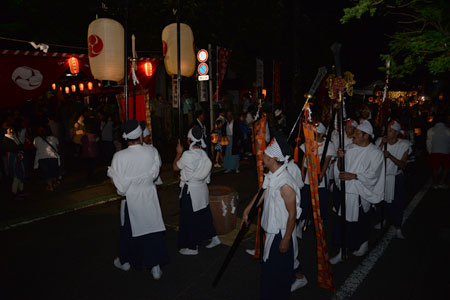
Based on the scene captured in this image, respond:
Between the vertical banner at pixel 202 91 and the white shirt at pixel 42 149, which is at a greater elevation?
the vertical banner at pixel 202 91

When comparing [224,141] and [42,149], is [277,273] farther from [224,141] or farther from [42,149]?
[224,141]

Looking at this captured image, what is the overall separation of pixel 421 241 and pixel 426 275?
1311 mm

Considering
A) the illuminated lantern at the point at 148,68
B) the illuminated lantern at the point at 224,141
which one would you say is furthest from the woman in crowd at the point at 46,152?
the illuminated lantern at the point at 224,141

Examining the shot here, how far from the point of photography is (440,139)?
375 inches

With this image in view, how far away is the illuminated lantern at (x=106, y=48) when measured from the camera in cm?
697

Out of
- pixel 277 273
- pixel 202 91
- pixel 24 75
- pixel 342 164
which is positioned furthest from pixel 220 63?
pixel 277 273

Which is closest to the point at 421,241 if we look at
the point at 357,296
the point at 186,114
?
the point at 357,296

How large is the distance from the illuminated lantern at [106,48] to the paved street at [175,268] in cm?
299

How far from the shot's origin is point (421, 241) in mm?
5965

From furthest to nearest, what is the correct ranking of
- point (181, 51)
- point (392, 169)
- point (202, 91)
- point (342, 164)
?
1. point (202, 91)
2. point (181, 51)
3. point (392, 169)
4. point (342, 164)

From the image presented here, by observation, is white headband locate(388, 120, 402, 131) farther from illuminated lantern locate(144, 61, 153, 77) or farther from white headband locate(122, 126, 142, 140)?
illuminated lantern locate(144, 61, 153, 77)

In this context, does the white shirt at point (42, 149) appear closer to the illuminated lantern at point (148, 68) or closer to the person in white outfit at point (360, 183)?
the illuminated lantern at point (148, 68)

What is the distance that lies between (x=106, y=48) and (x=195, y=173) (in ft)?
11.3

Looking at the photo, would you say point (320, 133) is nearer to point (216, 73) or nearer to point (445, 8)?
point (445, 8)
